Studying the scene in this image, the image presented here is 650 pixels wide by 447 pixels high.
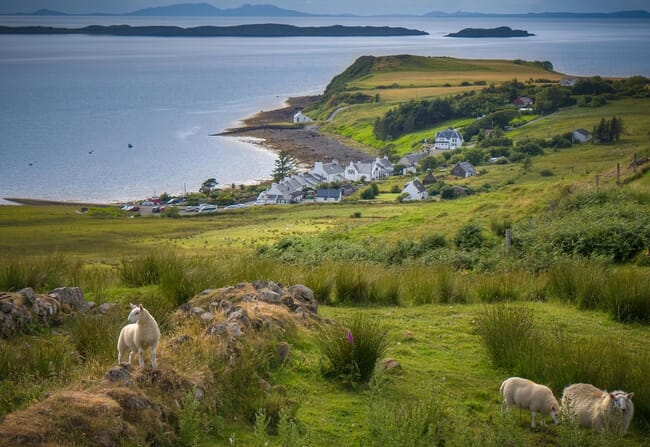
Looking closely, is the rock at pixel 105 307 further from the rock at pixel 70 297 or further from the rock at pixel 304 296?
the rock at pixel 304 296

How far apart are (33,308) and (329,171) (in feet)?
277

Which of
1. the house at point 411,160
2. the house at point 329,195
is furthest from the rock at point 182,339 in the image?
the house at point 411,160

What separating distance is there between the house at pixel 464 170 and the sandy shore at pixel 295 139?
78.9ft

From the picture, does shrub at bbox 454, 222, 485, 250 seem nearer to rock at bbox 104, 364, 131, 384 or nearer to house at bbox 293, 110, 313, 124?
rock at bbox 104, 364, 131, 384

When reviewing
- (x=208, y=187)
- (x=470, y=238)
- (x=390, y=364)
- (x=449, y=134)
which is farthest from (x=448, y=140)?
(x=390, y=364)

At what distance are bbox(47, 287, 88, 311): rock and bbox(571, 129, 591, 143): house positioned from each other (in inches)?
3483

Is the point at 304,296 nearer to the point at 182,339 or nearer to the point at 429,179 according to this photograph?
the point at 182,339

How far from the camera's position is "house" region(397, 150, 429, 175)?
99194mm

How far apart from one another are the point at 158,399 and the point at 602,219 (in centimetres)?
1843

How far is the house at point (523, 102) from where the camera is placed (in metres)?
126

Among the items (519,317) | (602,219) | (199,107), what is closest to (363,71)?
(199,107)

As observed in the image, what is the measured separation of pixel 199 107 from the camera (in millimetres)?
159375

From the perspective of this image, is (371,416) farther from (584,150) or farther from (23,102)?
(23,102)

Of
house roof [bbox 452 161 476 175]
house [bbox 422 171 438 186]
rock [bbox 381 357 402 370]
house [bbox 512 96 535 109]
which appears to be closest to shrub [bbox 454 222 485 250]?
rock [bbox 381 357 402 370]
